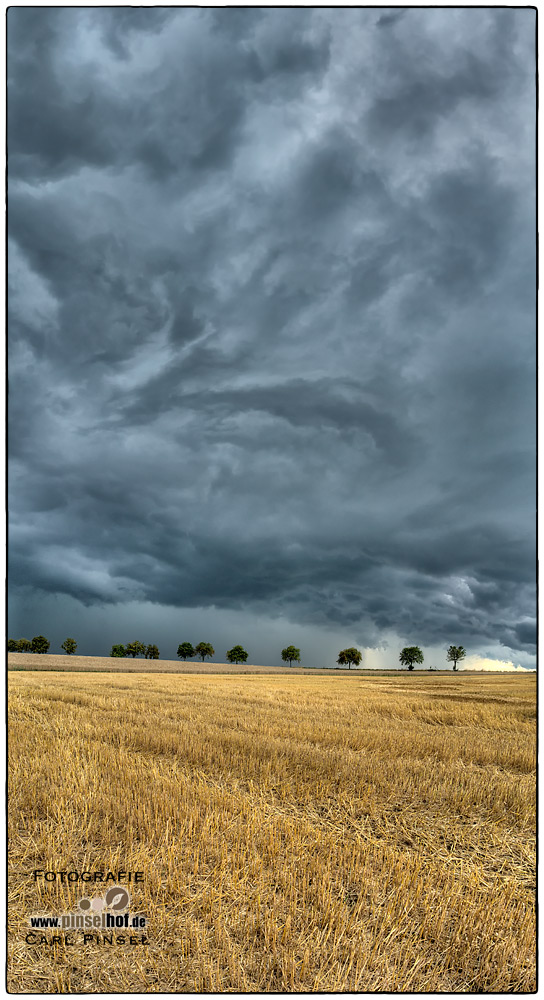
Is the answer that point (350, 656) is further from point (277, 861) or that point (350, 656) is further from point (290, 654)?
point (277, 861)

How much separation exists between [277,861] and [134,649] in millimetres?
107839

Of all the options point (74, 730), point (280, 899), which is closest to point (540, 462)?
point (280, 899)

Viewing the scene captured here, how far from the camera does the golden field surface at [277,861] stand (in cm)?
392

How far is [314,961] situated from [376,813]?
10.6ft

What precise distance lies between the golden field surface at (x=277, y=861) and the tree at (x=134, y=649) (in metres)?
95.9

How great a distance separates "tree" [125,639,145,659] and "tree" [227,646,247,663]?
1854cm

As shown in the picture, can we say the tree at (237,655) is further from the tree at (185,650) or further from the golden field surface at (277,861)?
the golden field surface at (277,861)

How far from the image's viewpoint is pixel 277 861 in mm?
5125

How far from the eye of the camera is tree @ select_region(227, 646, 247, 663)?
345 ft

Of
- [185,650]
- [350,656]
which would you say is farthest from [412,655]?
[185,650]

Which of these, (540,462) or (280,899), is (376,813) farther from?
(540,462)

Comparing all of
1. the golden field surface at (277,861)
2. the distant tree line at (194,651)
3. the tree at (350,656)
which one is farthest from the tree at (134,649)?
the golden field surface at (277,861)

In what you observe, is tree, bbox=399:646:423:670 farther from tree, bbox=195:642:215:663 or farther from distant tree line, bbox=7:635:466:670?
tree, bbox=195:642:215:663

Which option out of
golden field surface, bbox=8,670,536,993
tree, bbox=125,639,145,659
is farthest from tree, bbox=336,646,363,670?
golden field surface, bbox=8,670,536,993
